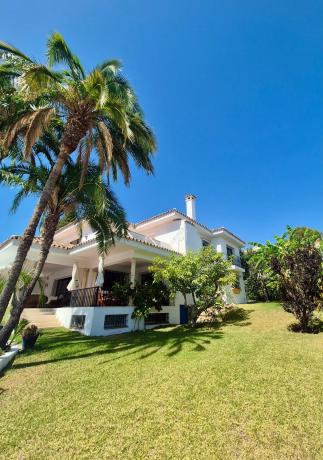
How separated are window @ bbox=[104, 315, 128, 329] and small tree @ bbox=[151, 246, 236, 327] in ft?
9.17

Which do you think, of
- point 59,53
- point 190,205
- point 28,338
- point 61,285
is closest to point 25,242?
point 28,338

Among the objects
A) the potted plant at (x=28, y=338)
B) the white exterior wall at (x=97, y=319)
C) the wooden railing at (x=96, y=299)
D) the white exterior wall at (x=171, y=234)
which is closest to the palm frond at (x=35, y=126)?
the potted plant at (x=28, y=338)

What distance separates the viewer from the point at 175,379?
5.38 metres

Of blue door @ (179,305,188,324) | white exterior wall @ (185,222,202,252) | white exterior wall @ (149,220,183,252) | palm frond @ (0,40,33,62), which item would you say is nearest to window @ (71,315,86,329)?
blue door @ (179,305,188,324)

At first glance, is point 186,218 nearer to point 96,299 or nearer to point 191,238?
point 191,238

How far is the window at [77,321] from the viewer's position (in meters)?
12.6

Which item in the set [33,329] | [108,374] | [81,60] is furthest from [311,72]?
[33,329]

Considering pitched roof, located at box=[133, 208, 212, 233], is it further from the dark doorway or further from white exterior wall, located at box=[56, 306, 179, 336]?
white exterior wall, located at box=[56, 306, 179, 336]

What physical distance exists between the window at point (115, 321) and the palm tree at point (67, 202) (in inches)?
143

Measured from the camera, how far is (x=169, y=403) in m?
4.32

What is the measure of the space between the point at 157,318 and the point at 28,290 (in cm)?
828

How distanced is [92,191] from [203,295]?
782cm

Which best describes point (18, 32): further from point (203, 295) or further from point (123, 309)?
point (203, 295)

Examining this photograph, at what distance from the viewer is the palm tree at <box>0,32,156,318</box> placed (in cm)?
823
